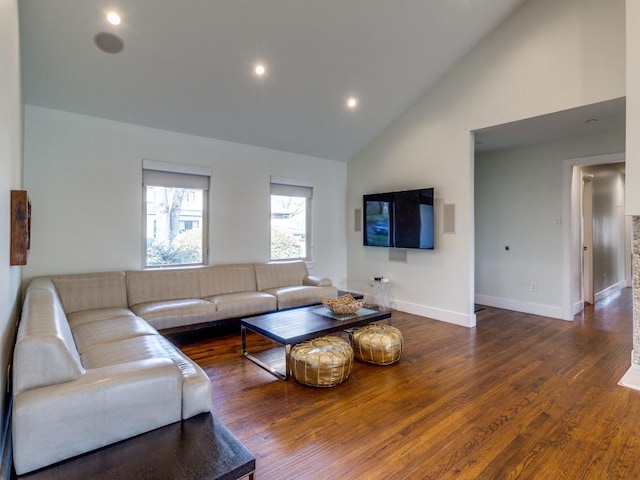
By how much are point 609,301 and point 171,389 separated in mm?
7150

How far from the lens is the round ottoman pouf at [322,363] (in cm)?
269

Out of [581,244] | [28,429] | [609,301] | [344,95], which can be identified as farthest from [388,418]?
[609,301]

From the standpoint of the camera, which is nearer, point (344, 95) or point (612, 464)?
point (612, 464)

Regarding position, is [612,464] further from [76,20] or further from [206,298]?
[76,20]

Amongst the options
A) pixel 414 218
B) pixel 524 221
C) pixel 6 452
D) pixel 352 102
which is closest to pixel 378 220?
pixel 414 218

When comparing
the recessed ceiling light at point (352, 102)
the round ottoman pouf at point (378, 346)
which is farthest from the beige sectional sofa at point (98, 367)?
the recessed ceiling light at point (352, 102)

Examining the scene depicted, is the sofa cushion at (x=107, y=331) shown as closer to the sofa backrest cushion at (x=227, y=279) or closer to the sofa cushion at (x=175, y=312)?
the sofa cushion at (x=175, y=312)

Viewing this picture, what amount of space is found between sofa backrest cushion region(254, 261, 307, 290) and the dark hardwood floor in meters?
1.25

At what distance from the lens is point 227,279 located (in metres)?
4.61

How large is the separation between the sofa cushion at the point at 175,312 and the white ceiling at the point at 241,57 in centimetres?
219

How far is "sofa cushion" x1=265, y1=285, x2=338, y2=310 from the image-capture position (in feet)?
14.6

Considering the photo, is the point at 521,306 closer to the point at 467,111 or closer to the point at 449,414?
the point at 467,111

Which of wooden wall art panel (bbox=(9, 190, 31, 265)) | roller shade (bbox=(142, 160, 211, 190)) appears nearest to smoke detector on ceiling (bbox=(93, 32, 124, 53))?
roller shade (bbox=(142, 160, 211, 190))

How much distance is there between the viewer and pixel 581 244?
5.29 meters
